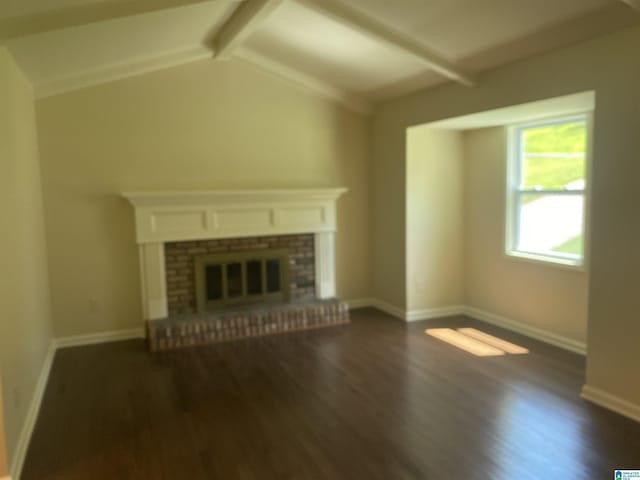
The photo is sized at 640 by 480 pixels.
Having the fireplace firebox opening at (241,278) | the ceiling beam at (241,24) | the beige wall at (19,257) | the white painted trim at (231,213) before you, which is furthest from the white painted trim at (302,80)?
the beige wall at (19,257)

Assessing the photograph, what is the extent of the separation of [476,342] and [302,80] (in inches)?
127

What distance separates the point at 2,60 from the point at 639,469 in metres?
4.27

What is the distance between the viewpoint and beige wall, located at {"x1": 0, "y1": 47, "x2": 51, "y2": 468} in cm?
269

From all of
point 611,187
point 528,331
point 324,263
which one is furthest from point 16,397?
point 528,331

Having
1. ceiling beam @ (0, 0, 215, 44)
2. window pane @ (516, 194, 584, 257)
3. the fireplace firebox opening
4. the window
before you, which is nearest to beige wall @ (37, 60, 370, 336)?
the fireplace firebox opening

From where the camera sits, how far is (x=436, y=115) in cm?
477

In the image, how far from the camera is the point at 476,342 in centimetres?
468

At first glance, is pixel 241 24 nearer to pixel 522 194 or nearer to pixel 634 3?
pixel 634 3

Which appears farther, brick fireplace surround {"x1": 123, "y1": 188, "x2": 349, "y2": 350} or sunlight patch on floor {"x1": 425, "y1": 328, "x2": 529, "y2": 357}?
brick fireplace surround {"x1": 123, "y1": 188, "x2": 349, "y2": 350}

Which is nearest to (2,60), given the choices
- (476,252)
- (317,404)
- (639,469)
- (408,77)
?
(317,404)

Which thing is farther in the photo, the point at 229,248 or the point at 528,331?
the point at 229,248

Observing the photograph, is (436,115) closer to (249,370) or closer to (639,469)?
(249,370)

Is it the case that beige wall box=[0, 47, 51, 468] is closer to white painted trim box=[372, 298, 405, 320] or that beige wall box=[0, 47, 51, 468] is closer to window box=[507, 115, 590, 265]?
white painted trim box=[372, 298, 405, 320]

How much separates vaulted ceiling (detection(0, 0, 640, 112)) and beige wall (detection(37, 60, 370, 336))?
209 millimetres
